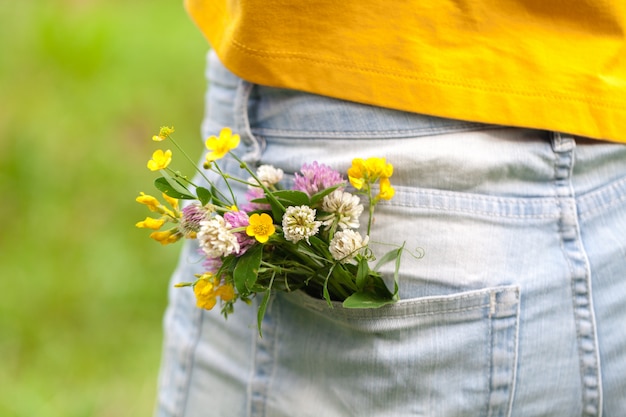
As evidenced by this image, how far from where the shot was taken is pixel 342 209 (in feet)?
2.62

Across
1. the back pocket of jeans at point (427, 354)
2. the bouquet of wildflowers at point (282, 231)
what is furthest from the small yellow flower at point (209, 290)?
the back pocket of jeans at point (427, 354)

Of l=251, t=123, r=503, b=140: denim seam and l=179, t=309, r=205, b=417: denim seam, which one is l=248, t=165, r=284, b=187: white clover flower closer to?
l=251, t=123, r=503, b=140: denim seam

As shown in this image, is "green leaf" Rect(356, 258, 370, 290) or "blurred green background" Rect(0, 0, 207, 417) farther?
"blurred green background" Rect(0, 0, 207, 417)

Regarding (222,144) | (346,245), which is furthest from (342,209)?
(222,144)

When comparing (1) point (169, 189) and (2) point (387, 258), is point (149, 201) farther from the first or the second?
(2) point (387, 258)

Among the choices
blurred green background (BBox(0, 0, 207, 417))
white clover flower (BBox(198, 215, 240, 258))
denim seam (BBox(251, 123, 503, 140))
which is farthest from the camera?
blurred green background (BBox(0, 0, 207, 417))

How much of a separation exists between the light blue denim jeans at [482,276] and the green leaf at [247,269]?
0.11 metres

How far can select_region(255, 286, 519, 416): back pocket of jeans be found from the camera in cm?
81

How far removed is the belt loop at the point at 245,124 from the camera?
0.91 meters

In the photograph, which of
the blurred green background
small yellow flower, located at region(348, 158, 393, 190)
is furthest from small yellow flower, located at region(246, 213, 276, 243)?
the blurred green background

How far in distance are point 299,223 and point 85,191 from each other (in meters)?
1.90

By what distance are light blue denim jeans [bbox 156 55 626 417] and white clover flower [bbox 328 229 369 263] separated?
64 mm

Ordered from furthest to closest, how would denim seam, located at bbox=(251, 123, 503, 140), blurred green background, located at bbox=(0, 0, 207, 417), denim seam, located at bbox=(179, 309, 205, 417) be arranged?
blurred green background, located at bbox=(0, 0, 207, 417) < denim seam, located at bbox=(179, 309, 205, 417) < denim seam, located at bbox=(251, 123, 503, 140)

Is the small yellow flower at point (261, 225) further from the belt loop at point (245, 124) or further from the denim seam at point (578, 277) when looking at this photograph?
the denim seam at point (578, 277)
